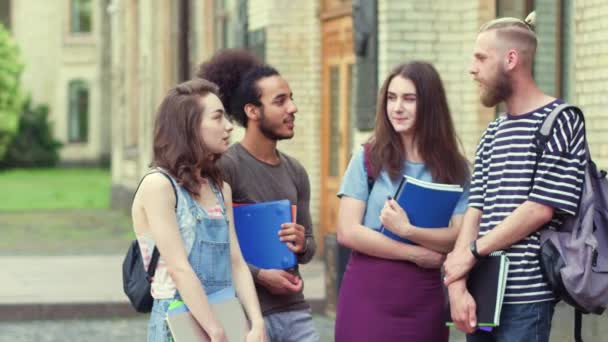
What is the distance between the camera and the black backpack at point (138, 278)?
5.11 metres

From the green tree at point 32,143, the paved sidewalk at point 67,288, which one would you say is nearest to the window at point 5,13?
the green tree at point 32,143

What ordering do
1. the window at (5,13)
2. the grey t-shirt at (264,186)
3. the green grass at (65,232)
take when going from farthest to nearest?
the window at (5,13), the green grass at (65,232), the grey t-shirt at (264,186)

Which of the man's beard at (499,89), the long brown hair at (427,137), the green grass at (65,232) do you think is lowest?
the green grass at (65,232)

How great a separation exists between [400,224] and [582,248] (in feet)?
2.08

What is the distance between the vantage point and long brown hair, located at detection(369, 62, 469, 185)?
5512mm

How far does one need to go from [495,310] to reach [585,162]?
23.2 inches

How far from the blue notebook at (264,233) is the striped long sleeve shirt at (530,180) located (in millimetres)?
759

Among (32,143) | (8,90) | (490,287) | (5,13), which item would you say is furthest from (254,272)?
(5,13)

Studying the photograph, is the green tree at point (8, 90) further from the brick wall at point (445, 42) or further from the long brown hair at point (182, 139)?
the long brown hair at point (182, 139)

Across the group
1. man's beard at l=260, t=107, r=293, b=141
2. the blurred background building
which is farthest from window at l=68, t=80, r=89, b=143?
man's beard at l=260, t=107, r=293, b=141

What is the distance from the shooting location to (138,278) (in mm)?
5160

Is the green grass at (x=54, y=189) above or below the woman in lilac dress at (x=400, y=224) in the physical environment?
below

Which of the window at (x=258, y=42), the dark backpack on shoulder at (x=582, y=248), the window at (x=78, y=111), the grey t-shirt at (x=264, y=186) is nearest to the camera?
the dark backpack on shoulder at (x=582, y=248)

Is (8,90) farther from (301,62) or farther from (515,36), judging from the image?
(515,36)
